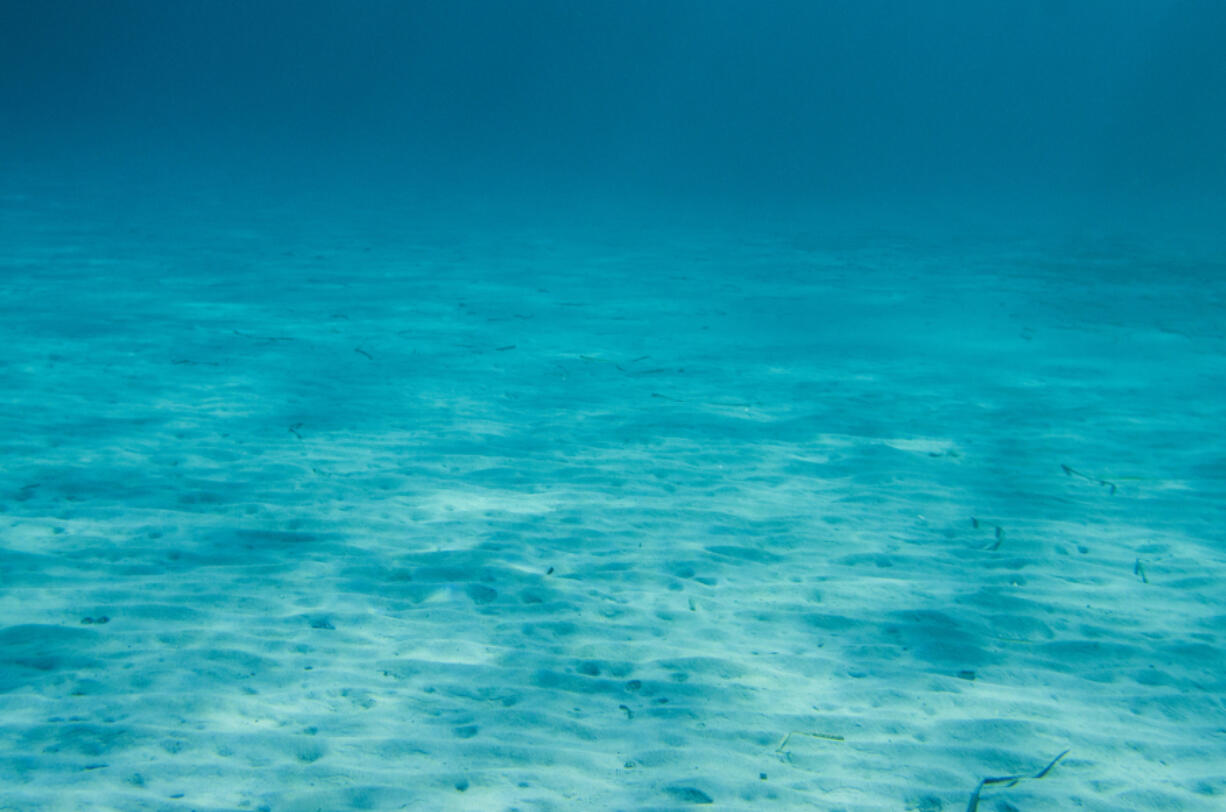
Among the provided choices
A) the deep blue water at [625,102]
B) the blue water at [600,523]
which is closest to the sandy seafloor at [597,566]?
the blue water at [600,523]

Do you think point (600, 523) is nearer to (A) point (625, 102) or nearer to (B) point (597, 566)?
(B) point (597, 566)

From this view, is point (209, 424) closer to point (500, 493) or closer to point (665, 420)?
point (500, 493)

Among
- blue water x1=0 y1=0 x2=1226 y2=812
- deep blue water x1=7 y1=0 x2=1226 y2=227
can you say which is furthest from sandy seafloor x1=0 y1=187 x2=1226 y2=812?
deep blue water x1=7 y1=0 x2=1226 y2=227

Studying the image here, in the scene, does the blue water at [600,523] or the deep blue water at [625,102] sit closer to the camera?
the blue water at [600,523]

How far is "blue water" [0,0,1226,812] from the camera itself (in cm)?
269

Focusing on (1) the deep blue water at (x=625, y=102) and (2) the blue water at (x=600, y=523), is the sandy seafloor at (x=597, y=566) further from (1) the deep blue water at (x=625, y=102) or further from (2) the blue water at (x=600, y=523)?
(1) the deep blue water at (x=625, y=102)

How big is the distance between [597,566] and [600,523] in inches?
18.8

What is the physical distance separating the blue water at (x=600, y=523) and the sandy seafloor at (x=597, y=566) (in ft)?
0.07

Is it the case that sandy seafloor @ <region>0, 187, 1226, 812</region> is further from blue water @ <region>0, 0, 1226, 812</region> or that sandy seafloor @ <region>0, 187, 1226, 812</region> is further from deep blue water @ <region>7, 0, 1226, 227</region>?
deep blue water @ <region>7, 0, 1226, 227</region>

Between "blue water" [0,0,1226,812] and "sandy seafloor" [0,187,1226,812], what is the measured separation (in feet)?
0.07

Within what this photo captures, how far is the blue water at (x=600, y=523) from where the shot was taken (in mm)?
2691

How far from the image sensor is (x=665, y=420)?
6090 millimetres

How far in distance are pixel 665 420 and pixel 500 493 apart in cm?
177

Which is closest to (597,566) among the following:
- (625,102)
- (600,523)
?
(600,523)
